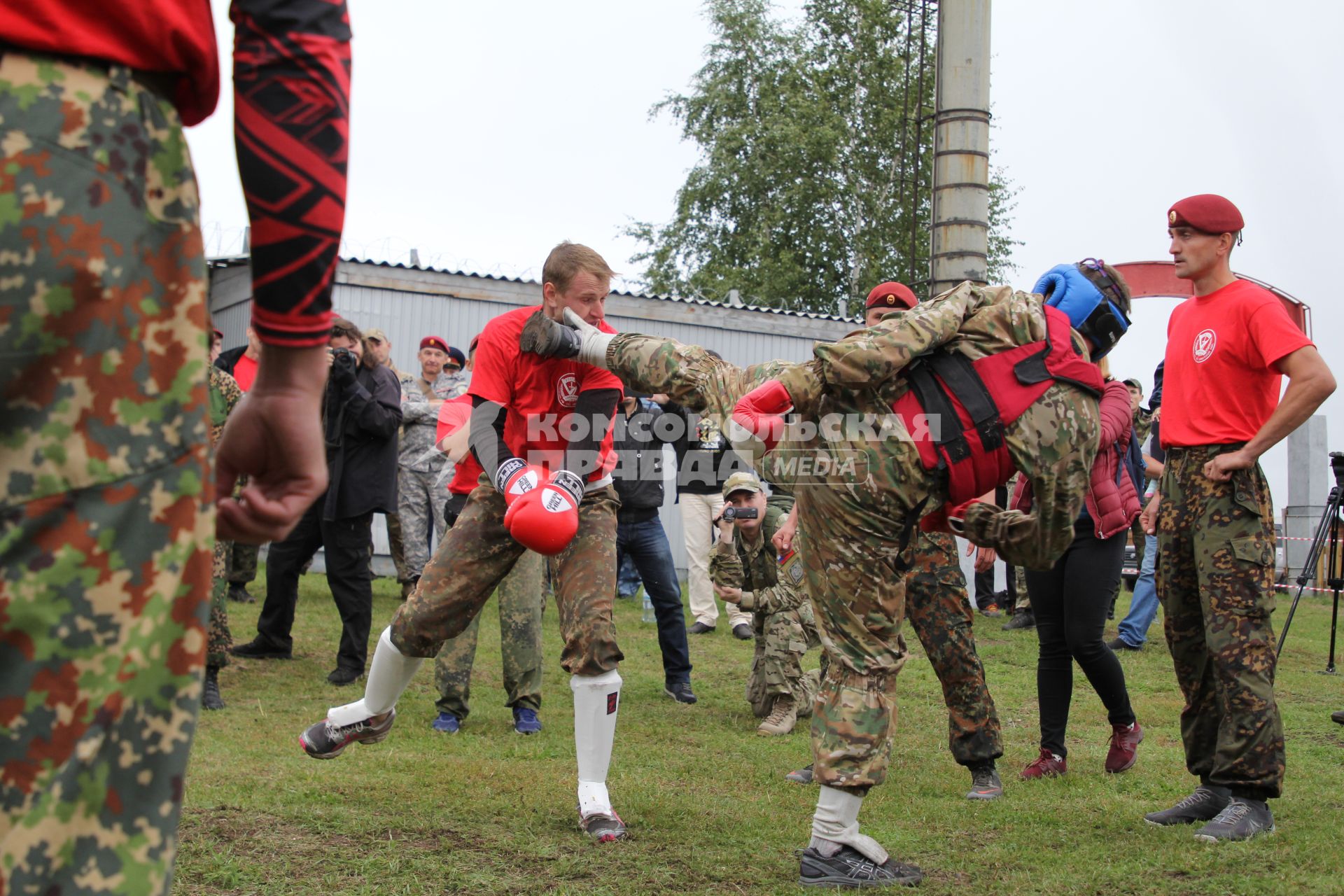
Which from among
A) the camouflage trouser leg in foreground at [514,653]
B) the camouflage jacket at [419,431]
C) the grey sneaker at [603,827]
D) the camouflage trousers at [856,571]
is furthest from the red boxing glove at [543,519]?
the camouflage jacket at [419,431]

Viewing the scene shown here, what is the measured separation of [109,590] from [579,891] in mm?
2814

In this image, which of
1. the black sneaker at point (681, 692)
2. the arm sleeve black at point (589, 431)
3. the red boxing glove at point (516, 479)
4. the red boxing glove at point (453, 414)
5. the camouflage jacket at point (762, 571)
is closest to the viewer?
the red boxing glove at point (516, 479)

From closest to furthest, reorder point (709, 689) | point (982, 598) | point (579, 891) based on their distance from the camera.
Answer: point (579, 891), point (709, 689), point (982, 598)

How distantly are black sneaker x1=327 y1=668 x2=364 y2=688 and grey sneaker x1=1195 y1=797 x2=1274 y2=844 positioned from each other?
17.6 ft

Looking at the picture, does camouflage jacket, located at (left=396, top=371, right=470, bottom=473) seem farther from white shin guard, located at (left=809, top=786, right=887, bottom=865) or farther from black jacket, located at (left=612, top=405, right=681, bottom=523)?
white shin guard, located at (left=809, top=786, right=887, bottom=865)

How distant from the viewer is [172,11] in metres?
1.45

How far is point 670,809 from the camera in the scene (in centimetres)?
499

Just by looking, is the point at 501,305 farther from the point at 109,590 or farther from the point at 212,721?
the point at 109,590

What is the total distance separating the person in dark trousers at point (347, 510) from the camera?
805 cm

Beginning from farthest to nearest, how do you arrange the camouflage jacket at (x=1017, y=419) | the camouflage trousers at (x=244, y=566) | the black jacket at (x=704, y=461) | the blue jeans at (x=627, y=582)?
the blue jeans at (x=627, y=582) → the black jacket at (x=704, y=461) → the camouflage trousers at (x=244, y=566) → the camouflage jacket at (x=1017, y=419)

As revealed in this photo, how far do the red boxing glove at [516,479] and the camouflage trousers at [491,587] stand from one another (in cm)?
16

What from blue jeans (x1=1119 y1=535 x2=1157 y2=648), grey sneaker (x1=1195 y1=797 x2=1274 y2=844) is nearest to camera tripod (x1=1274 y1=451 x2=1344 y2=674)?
blue jeans (x1=1119 y1=535 x2=1157 y2=648)

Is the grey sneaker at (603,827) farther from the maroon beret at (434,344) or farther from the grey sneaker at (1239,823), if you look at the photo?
the maroon beret at (434,344)

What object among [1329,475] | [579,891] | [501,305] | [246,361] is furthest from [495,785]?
[1329,475]
